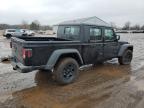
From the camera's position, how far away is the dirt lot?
4.59m

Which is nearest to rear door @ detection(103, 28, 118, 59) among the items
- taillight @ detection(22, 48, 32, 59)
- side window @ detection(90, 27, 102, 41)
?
side window @ detection(90, 27, 102, 41)

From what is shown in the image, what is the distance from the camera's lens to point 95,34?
279 inches

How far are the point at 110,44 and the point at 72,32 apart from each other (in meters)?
1.82

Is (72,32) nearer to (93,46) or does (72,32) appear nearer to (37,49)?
(93,46)

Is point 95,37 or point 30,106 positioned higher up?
point 95,37

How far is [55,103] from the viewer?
4641 mm

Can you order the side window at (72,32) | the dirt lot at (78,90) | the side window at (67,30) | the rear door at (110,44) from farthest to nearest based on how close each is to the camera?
the rear door at (110,44) < the side window at (67,30) < the side window at (72,32) < the dirt lot at (78,90)

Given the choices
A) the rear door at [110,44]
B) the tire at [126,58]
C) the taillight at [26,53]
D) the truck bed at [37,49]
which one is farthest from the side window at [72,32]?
the tire at [126,58]

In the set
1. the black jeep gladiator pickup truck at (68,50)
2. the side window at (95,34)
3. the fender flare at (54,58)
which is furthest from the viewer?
the side window at (95,34)

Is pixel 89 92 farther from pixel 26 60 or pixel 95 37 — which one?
pixel 95 37

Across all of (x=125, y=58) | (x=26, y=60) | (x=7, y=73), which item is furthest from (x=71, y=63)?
(x=125, y=58)

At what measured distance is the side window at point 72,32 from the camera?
6709mm

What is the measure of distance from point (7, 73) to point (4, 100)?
2792 mm

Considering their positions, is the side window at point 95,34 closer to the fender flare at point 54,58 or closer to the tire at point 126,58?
the fender flare at point 54,58
